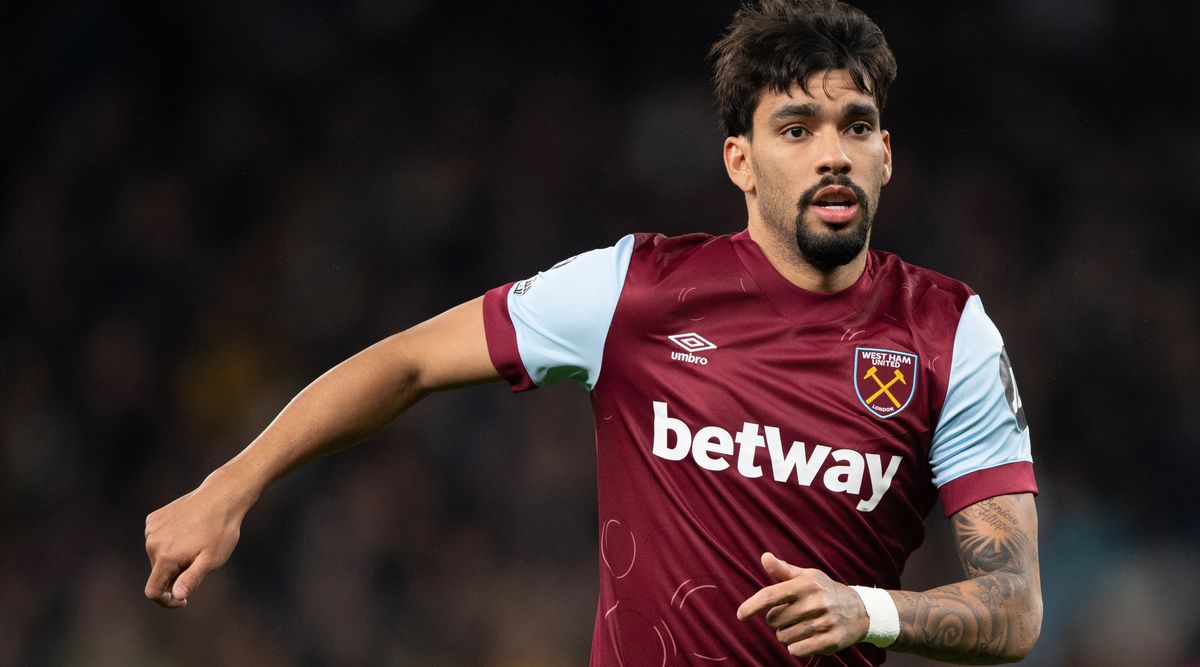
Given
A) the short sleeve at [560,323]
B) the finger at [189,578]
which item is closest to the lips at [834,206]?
the short sleeve at [560,323]

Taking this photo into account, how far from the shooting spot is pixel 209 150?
311 inches

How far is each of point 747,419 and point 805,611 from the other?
70 centimetres

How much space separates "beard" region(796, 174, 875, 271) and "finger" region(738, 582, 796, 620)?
0.95 m

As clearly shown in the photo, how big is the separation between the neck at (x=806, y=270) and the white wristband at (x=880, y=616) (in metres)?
0.82

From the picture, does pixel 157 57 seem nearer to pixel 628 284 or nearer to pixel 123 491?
pixel 123 491

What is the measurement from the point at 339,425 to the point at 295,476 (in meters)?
4.41

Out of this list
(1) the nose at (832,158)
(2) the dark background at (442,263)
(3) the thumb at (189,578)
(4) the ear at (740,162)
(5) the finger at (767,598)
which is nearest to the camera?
(5) the finger at (767,598)

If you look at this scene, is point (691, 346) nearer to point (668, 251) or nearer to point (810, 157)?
point (668, 251)

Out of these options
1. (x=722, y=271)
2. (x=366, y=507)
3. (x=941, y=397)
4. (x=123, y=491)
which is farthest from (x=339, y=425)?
(x=123, y=491)

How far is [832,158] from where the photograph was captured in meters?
3.03

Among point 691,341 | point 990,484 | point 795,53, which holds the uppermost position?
point 795,53

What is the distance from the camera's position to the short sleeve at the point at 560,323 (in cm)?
313

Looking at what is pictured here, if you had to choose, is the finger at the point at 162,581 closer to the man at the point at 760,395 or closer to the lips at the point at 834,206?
the man at the point at 760,395

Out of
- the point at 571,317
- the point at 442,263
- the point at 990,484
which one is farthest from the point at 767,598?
the point at 442,263
